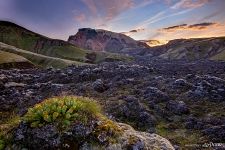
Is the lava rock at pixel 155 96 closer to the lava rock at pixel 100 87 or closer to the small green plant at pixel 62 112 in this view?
the lava rock at pixel 100 87

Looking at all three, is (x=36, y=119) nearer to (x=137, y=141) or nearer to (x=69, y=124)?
(x=69, y=124)

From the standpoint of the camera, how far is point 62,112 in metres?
13.1

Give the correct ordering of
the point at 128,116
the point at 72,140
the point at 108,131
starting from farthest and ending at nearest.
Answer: the point at 128,116 < the point at 108,131 < the point at 72,140

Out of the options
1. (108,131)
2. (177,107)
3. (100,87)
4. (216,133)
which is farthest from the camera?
(100,87)

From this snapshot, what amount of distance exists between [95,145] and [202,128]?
50.3 feet

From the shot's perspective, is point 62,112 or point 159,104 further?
point 159,104

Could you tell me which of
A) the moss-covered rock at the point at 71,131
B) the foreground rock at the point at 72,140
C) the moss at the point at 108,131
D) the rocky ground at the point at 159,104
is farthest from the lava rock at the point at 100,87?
the foreground rock at the point at 72,140

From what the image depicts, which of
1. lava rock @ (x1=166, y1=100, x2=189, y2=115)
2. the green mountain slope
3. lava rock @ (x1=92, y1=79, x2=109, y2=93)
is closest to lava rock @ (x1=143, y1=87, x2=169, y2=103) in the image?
lava rock @ (x1=166, y1=100, x2=189, y2=115)

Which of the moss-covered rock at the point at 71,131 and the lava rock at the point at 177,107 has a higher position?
the moss-covered rock at the point at 71,131

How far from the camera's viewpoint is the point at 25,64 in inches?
4129

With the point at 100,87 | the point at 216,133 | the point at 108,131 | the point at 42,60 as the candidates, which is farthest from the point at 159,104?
the point at 42,60

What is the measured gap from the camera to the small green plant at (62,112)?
13.0 m

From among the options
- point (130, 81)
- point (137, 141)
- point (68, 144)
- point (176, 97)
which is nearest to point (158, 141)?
point (137, 141)

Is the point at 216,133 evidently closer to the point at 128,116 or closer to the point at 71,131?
the point at 128,116
